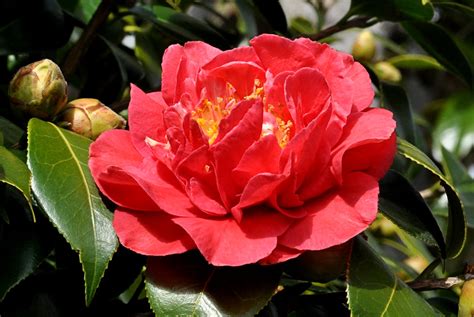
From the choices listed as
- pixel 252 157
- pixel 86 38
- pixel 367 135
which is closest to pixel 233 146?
pixel 252 157

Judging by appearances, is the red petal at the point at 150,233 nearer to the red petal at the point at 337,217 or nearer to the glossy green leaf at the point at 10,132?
the red petal at the point at 337,217

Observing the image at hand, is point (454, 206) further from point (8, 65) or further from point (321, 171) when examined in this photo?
point (8, 65)

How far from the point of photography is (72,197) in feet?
2.49

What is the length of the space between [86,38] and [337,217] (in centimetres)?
53

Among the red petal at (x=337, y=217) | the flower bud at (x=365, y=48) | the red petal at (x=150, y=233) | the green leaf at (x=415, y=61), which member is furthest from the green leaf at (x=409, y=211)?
the flower bud at (x=365, y=48)

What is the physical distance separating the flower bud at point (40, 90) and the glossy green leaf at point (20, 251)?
12 cm

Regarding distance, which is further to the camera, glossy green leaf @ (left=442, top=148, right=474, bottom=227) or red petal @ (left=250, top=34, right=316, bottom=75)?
glossy green leaf @ (left=442, top=148, right=474, bottom=227)

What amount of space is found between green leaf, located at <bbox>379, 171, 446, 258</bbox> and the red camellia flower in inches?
4.3

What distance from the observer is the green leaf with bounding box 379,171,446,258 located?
0.85m

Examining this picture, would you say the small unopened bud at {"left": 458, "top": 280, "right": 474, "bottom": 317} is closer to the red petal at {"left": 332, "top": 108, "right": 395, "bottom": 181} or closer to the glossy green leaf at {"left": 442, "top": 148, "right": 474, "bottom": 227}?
the red petal at {"left": 332, "top": 108, "right": 395, "bottom": 181}

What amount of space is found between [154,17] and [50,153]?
481 mm

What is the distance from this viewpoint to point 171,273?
0.73m

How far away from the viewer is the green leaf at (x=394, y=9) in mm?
1074

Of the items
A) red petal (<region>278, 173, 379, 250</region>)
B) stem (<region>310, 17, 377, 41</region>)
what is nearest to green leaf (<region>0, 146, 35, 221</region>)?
red petal (<region>278, 173, 379, 250</region>)
